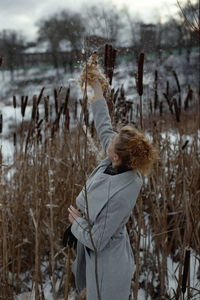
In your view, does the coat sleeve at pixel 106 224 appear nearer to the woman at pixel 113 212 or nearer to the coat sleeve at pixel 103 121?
the woman at pixel 113 212

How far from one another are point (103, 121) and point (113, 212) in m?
0.49

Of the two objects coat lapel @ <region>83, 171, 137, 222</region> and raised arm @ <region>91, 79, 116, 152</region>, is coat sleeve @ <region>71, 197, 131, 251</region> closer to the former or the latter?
coat lapel @ <region>83, 171, 137, 222</region>

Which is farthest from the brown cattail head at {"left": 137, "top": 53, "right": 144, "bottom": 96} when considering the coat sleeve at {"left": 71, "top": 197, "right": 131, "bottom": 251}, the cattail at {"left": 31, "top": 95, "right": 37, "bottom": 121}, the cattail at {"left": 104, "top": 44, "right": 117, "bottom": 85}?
the cattail at {"left": 31, "top": 95, "right": 37, "bottom": 121}

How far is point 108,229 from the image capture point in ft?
4.80

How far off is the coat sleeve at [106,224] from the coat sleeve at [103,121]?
370 millimetres

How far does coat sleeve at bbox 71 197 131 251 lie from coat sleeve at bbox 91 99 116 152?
14.6 inches

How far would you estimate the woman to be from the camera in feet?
4.86

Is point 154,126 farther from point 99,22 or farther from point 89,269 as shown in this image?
point 89,269

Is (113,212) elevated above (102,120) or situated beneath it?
situated beneath

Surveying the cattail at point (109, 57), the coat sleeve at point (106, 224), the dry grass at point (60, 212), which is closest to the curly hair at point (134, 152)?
the coat sleeve at point (106, 224)

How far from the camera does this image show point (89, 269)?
160 cm

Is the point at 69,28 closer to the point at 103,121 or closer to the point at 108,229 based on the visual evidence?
the point at 103,121

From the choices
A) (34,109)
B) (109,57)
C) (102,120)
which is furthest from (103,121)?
(34,109)

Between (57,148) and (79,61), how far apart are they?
1.67 m
